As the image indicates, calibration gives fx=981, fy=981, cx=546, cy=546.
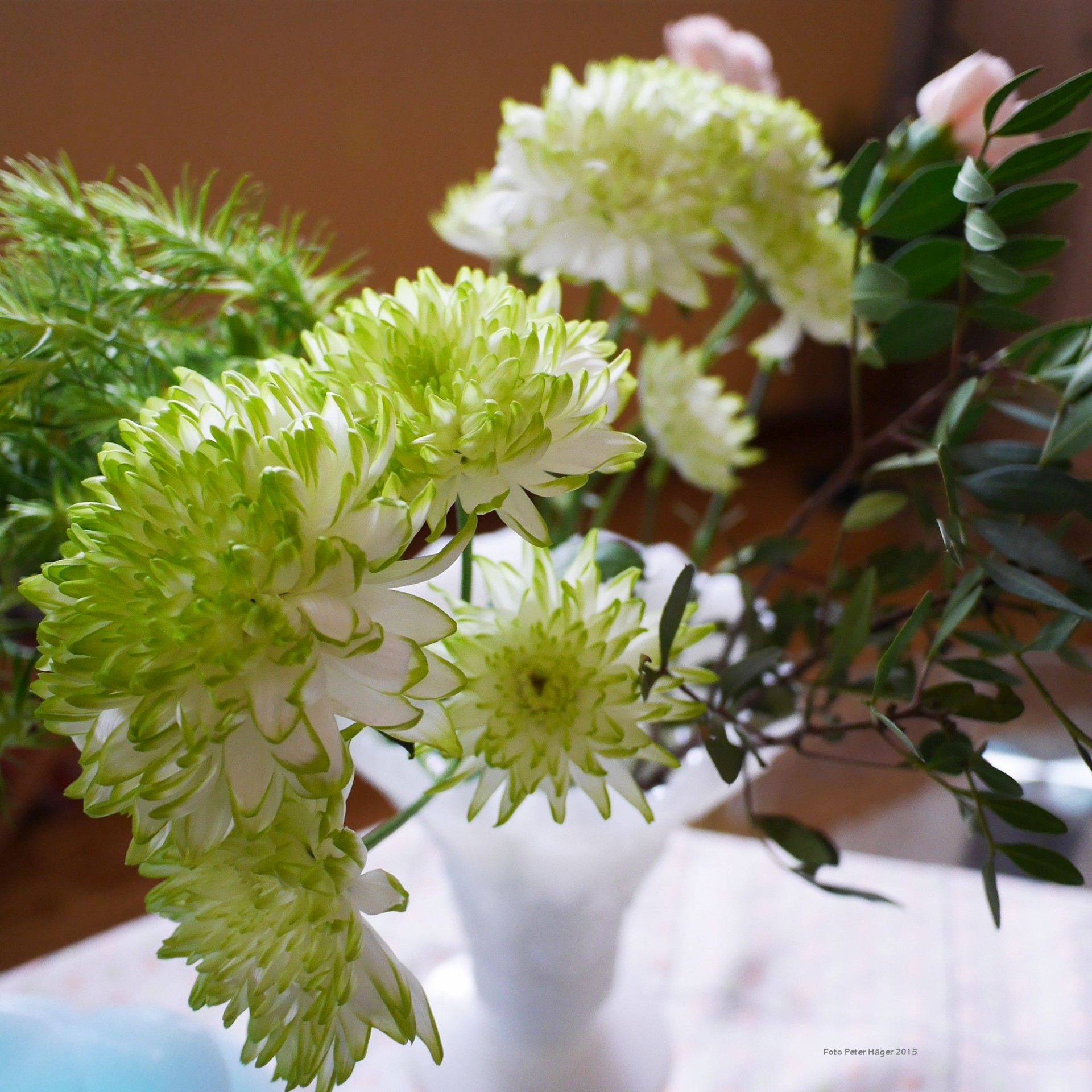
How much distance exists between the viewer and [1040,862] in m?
0.30

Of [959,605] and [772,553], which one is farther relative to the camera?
[772,553]

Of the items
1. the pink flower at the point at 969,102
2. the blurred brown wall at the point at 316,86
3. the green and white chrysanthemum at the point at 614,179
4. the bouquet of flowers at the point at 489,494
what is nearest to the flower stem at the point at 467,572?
the bouquet of flowers at the point at 489,494

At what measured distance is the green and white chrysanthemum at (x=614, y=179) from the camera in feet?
1.08

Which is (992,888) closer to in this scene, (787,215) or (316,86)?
(787,215)

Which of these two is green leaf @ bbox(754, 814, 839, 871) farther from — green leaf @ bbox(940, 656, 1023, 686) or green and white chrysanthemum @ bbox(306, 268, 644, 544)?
green and white chrysanthemum @ bbox(306, 268, 644, 544)

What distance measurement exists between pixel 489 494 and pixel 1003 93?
0.60 feet

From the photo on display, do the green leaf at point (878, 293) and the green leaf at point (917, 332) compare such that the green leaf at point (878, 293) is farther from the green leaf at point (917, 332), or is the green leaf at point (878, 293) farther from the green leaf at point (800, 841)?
the green leaf at point (800, 841)

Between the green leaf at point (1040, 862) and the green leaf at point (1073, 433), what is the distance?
119 mm

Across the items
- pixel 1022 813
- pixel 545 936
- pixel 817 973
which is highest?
pixel 1022 813

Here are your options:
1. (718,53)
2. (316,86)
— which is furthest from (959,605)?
(316,86)

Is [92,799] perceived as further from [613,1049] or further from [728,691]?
[613,1049]

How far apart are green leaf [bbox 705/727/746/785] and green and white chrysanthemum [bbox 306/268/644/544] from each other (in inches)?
3.8

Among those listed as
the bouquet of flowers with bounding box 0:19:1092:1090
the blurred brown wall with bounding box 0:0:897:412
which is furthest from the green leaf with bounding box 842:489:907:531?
the blurred brown wall with bounding box 0:0:897:412

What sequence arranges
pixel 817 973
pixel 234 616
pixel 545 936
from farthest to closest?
pixel 817 973 → pixel 545 936 → pixel 234 616
